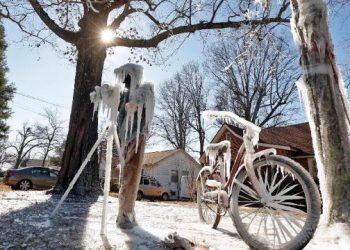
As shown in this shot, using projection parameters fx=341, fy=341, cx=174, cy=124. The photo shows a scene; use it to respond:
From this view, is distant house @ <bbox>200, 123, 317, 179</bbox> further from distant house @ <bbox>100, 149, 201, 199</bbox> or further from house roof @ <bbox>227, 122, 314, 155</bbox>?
distant house @ <bbox>100, 149, 201, 199</bbox>

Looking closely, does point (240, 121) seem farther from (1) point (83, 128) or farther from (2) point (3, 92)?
(2) point (3, 92)

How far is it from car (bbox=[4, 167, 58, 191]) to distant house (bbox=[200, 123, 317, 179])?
415 inches

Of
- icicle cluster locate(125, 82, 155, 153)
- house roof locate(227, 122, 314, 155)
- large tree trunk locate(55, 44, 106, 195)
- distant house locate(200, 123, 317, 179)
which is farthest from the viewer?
house roof locate(227, 122, 314, 155)

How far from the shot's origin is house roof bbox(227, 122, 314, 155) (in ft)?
78.3

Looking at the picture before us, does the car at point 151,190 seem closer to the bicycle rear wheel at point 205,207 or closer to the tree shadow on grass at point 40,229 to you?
the bicycle rear wheel at point 205,207

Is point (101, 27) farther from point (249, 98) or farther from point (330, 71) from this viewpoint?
point (249, 98)

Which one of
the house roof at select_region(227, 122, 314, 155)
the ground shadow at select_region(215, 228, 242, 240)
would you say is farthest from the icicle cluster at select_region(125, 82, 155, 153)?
the house roof at select_region(227, 122, 314, 155)

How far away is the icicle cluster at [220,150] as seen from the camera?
4982mm

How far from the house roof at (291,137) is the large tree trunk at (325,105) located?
64.0ft

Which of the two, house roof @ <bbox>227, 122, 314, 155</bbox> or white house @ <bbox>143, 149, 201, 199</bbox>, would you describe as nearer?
house roof @ <bbox>227, 122, 314, 155</bbox>

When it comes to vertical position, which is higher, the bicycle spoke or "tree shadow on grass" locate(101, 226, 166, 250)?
the bicycle spoke

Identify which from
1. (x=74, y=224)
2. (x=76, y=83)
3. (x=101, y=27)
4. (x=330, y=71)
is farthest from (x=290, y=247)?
(x=101, y=27)

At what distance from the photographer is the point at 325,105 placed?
343 centimetres

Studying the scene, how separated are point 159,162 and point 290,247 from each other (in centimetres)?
3647
